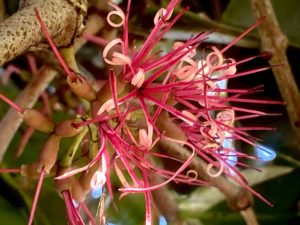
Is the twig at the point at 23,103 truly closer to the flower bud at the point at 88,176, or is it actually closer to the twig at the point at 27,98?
the twig at the point at 27,98

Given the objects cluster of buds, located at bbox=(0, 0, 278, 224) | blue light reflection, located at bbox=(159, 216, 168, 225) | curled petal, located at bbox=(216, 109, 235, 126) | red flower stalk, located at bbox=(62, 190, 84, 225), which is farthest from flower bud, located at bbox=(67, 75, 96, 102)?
blue light reflection, located at bbox=(159, 216, 168, 225)

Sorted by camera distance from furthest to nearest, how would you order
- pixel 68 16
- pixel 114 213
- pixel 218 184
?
pixel 114 213 → pixel 218 184 → pixel 68 16

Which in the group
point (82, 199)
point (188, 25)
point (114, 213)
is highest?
point (188, 25)

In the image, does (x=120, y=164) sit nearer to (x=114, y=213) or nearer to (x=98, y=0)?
(x=98, y=0)

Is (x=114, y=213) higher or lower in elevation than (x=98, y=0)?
lower

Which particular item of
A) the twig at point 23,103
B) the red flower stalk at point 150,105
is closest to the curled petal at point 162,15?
the red flower stalk at point 150,105

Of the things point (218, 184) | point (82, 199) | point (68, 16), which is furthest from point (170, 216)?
point (68, 16)
